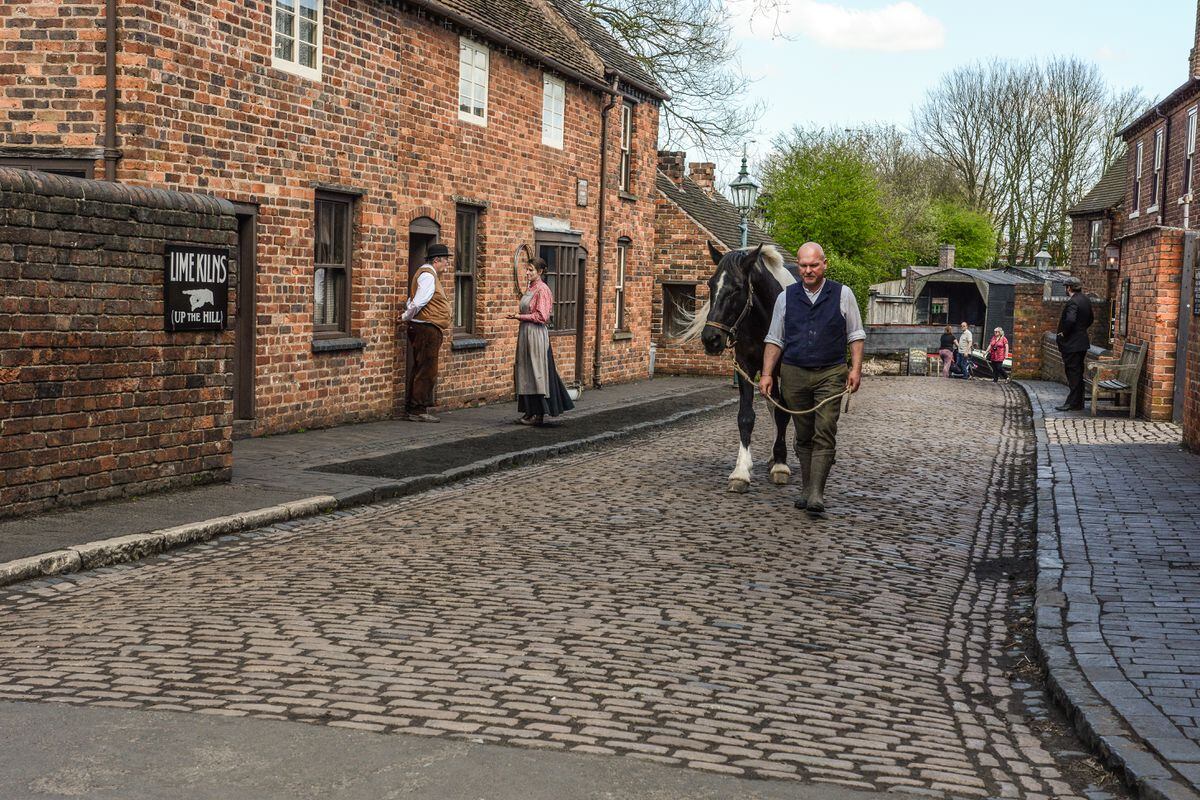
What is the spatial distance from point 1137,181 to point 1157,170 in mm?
3126

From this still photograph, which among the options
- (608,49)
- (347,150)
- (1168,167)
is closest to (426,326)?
(347,150)

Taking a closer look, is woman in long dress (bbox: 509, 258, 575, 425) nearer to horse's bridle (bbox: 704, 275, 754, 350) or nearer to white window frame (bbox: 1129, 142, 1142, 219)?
horse's bridle (bbox: 704, 275, 754, 350)

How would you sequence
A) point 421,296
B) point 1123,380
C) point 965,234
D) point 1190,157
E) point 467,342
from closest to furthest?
point 421,296 < point 467,342 < point 1123,380 < point 1190,157 < point 965,234

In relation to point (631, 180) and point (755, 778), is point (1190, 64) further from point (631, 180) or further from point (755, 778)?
point (755, 778)

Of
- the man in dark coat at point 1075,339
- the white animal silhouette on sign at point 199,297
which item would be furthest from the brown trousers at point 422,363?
the man in dark coat at point 1075,339

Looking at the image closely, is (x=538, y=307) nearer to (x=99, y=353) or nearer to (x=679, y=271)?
(x=99, y=353)

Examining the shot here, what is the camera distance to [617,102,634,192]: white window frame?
86.7 ft

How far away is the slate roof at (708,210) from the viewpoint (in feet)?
103

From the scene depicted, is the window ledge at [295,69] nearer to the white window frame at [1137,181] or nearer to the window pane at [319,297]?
the window pane at [319,297]

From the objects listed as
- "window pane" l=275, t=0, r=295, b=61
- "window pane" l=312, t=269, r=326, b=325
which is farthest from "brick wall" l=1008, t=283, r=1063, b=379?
"window pane" l=275, t=0, r=295, b=61

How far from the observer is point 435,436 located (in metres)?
14.8

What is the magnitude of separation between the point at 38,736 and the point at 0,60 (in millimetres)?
9372

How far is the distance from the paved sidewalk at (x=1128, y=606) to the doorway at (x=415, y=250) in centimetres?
823

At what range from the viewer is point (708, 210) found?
33344 millimetres
